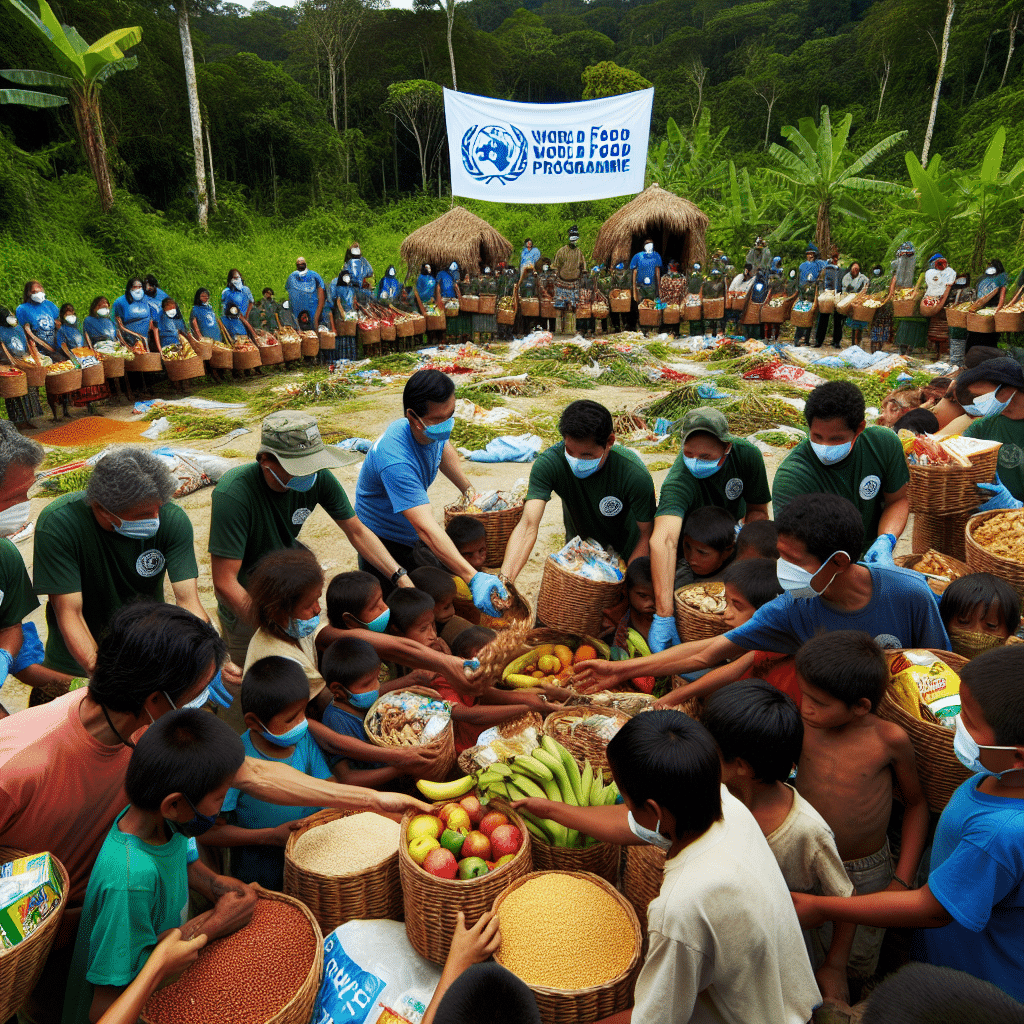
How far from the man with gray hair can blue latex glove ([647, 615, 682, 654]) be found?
7.40ft

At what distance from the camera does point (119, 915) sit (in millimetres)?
2059

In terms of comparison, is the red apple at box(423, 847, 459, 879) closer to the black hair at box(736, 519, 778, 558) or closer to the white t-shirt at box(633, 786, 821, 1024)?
the white t-shirt at box(633, 786, 821, 1024)

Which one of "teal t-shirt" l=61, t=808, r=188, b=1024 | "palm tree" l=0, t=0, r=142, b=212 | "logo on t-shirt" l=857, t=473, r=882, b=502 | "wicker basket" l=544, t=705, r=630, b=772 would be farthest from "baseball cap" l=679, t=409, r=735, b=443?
"palm tree" l=0, t=0, r=142, b=212

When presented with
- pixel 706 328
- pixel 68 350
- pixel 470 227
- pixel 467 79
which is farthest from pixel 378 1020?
pixel 467 79

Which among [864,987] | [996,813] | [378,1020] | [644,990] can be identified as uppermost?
[996,813]

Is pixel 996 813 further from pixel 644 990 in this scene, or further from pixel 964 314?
pixel 964 314

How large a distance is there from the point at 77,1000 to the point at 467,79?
46604mm

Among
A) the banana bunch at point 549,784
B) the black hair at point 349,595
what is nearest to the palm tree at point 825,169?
the black hair at point 349,595

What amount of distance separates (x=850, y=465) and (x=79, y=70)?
1861 centimetres

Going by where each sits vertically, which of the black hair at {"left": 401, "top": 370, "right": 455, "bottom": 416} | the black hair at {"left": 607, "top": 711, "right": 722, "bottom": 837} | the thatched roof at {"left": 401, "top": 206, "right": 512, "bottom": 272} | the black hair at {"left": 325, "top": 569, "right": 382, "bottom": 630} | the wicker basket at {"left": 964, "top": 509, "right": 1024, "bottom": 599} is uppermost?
the thatched roof at {"left": 401, "top": 206, "right": 512, "bottom": 272}

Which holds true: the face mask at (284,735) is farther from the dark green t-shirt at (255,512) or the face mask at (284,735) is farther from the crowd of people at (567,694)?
the dark green t-shirt at (255,512)

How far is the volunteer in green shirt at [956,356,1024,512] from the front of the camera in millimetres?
4867

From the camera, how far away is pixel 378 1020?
2.36 m

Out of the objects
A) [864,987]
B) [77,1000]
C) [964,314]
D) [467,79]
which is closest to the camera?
[77,1000]
